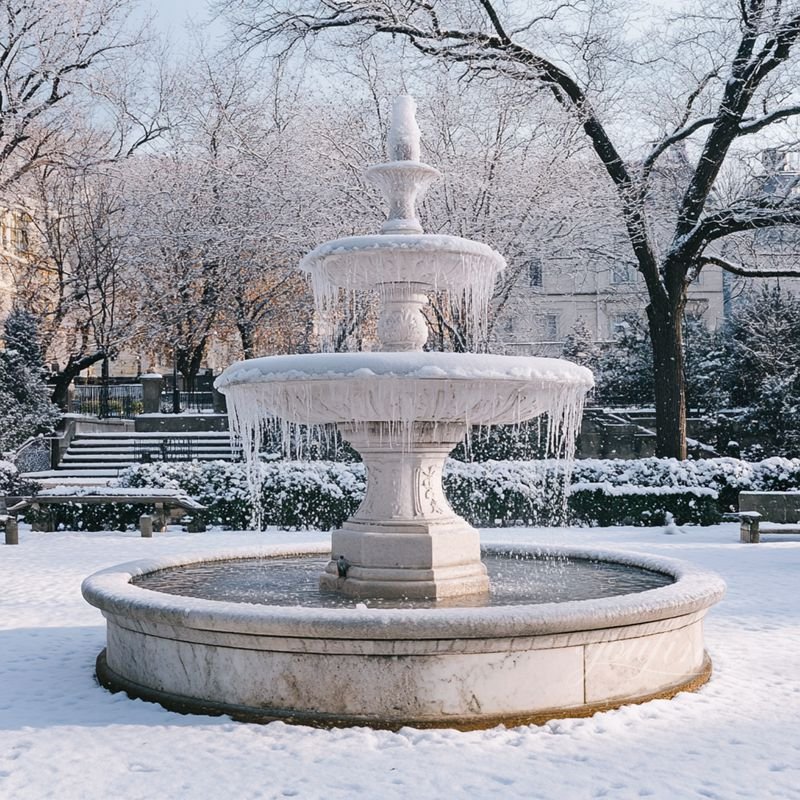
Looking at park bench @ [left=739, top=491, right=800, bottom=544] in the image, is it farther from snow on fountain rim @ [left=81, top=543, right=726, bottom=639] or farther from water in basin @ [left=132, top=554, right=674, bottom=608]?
snow on fountain rim @ [left=81, top=543, right=726, bottom=639]

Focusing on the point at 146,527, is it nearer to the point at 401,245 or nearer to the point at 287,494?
the point at 287,494

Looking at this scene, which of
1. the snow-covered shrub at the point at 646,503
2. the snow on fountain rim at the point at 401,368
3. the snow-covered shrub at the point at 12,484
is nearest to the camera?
the snow on fountain rim at the point at 401,368

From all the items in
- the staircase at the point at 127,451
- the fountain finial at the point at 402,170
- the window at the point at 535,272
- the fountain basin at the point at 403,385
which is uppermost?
the window at the point at 535,272

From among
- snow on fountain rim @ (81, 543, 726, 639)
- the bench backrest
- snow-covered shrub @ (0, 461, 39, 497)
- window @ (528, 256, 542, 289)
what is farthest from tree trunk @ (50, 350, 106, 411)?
snow on fountain rim @ (81, 543, 726, 639)

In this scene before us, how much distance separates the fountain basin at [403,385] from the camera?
648 centimetres

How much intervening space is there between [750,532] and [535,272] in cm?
1297

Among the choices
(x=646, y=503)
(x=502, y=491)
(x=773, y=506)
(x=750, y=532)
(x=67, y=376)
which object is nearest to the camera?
(x=750, y=532)

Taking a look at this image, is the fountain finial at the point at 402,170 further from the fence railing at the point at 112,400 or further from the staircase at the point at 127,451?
the fence railing at the point at 112,400

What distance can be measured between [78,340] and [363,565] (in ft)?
104

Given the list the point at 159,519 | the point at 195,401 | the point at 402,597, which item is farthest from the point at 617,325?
the point at 402,597

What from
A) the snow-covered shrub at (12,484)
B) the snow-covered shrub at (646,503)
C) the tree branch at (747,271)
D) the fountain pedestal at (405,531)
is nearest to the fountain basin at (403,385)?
the fountain pedestal at (405,531)

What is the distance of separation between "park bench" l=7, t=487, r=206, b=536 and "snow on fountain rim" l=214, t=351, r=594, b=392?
9938 mm

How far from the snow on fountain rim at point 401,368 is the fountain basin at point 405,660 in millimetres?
1481

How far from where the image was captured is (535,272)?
26438mm
